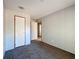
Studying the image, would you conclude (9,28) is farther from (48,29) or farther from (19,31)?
(48,29)

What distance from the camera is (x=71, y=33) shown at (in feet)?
11.8

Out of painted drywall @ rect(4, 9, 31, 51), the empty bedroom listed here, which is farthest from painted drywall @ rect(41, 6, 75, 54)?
painted drywall @ rect(4, 9, 31, 51)

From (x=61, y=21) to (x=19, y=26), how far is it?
2680 millimetres

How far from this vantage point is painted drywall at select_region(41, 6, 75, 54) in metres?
3.58

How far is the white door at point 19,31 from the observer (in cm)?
431

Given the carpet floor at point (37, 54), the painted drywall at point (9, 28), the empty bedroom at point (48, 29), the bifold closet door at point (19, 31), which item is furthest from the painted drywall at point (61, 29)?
the painted drywall at point (9, 28)

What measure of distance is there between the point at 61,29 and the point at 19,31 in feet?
8.76

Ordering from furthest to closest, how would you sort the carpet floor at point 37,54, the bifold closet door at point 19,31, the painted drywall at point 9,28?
the bifold closet door at point 19,31 < the painted drywall at point 9,28 < the carpet floor at point 37,54

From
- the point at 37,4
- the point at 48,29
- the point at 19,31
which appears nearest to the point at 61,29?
the point at 48,29

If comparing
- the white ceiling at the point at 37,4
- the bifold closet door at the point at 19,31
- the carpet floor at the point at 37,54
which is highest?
the white ceiling at the point at 37,4

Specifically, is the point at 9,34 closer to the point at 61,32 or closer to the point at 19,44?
the point at 19,44

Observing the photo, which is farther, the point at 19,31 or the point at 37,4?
the point at 19,31

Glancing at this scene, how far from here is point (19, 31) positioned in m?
4.50

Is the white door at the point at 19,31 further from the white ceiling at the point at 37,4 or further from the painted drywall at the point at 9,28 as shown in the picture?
the white ceiling at the point at 37,4
